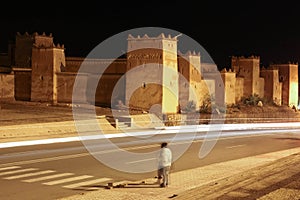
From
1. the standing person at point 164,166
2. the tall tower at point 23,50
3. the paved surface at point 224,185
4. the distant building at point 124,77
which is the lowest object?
Answer: the paved surface at point 224,185

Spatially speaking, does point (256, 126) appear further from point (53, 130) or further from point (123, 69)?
point (53, 130)

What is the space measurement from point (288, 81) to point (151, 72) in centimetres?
3014

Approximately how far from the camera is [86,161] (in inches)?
733

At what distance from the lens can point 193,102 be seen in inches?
1658

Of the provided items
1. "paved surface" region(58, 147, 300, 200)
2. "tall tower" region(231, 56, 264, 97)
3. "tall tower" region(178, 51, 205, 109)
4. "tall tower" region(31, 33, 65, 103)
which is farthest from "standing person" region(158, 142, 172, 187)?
"tall tower" region(231, 56, 264, 97)

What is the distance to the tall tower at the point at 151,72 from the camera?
124 ft

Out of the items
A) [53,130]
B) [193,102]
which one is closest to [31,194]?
[53,130]

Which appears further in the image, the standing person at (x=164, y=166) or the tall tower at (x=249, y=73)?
the tall tower at (x=249, y=73)

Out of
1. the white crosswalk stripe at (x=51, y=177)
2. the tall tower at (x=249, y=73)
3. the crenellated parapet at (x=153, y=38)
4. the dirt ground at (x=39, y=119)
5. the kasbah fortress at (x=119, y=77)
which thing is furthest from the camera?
the tall tower at (x=249, y=73)

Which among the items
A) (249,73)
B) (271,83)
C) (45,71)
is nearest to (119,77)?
(45,71)

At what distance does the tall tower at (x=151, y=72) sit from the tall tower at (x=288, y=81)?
1059 inches

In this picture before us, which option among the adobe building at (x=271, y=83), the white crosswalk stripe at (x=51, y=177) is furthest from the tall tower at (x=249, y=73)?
the white crosswalk stripe at (x=51, y=177)

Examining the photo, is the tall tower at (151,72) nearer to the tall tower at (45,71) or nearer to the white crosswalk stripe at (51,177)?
the tall tower at (45,71)

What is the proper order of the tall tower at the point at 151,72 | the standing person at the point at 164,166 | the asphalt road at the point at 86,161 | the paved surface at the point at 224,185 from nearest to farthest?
the paved surface at the point at 224,185
the asphalt road at the point at 86,161
the standing person at the point at 164,166
the tall tower at the point at 151,72
